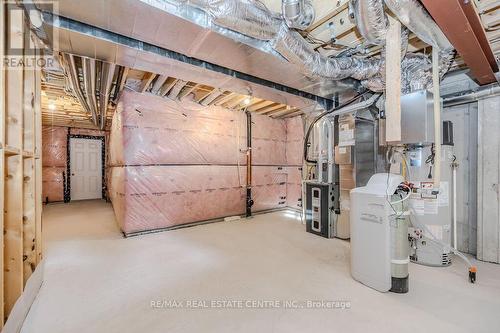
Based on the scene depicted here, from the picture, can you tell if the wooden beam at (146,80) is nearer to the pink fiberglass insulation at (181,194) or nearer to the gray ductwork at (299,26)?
the pink fiberglass insulation at (181,194)

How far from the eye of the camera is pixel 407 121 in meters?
2.65

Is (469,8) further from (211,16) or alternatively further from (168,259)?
(168,259)

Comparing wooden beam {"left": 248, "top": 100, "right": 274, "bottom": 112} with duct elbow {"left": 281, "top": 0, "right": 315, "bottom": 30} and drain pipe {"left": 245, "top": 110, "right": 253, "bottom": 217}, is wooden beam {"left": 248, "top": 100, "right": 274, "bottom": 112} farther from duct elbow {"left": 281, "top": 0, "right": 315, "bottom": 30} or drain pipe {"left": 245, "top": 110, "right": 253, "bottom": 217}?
duct elbow {"left": 281, "top": 0, "right": 315, "bottom": 30}

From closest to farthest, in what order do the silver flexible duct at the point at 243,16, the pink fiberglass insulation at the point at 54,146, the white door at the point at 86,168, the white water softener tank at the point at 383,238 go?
1. the silver flexible duct at the point at 243,16
2. the white water softener tank at the point at 383,238
3. the pink fiberglass insulation at the point at 54,146
4. the white door at the point at 86,168

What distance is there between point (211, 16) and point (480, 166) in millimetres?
3539

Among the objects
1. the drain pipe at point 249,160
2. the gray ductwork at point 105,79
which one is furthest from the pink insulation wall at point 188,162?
the gray ductwork at point 105,79

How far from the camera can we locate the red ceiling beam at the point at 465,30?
5.20 feet

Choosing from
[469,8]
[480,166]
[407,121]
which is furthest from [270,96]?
[480,166]

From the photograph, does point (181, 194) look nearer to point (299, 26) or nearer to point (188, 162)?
point (188, 162)

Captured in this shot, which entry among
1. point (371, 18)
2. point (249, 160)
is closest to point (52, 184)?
point (249, 160)

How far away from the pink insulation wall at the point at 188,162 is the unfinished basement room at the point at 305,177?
0.04 m

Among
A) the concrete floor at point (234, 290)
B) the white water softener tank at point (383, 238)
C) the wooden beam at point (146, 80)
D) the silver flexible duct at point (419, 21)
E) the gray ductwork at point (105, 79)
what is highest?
the wooden beam at point (146, 80)

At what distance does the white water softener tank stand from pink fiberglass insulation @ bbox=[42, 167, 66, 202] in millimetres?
8748

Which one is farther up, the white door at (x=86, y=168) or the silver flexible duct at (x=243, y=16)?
the silver flexible duct at (x=243, y=16)
